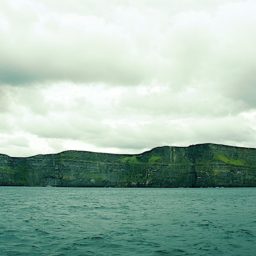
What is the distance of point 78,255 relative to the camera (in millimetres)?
35531

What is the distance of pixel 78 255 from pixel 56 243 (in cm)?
631

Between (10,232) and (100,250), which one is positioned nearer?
(100,250)

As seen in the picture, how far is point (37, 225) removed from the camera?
185 ft

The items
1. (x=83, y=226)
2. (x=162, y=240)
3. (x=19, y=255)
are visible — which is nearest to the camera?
(x=19, y=255)

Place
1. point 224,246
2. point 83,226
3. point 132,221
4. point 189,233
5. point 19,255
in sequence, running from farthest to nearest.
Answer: point 132,221 → point 83,226 → point 189,233 → point 224,246 → point 19,255

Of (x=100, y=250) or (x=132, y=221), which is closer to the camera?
(x=100, y=250)

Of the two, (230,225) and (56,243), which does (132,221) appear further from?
(56,243)

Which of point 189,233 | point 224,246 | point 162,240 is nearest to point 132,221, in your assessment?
point 189,233

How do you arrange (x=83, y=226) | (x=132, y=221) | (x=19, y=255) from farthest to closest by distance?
(x=132, y=221) < (x=83, y=226) < (x=19, y=255)

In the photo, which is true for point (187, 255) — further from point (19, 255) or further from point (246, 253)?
point (19, 255)

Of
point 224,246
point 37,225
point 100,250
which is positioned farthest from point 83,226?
point 224,246

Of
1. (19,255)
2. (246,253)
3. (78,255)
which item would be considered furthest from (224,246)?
(19,255)

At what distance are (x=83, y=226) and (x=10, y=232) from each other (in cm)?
1018

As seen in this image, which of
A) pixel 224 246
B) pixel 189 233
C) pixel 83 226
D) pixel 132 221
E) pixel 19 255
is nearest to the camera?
pixel 19 255
